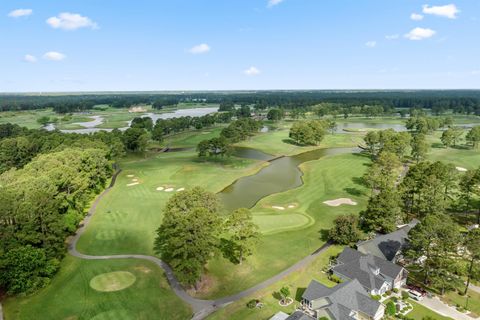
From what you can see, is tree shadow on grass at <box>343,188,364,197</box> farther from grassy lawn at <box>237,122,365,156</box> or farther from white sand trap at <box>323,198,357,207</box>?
grassy lawn at <box>237,122,365,156</box>

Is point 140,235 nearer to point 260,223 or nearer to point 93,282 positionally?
point 93,282

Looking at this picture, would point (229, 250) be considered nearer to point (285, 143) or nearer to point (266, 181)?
point (266, 181)

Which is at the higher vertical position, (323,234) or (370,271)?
(370,271)

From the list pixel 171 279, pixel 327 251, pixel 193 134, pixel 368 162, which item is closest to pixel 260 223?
pixel 327 251

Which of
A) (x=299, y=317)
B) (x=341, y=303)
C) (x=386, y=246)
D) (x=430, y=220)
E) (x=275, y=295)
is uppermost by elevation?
(x=430, y=220)

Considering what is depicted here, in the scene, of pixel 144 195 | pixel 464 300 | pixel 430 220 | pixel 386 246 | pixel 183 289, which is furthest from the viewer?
pixel 144 195

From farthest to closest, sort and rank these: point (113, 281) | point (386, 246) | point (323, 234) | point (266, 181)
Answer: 1. point (266, 181)
2. point (323, 234)
3. point (386, 246)
4. point (113, 281)

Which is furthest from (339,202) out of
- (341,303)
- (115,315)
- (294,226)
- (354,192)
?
(115,315)

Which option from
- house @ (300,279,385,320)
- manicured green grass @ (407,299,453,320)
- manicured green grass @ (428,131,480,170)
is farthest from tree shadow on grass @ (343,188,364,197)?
manicured green grass @ (428,131,480,170)
